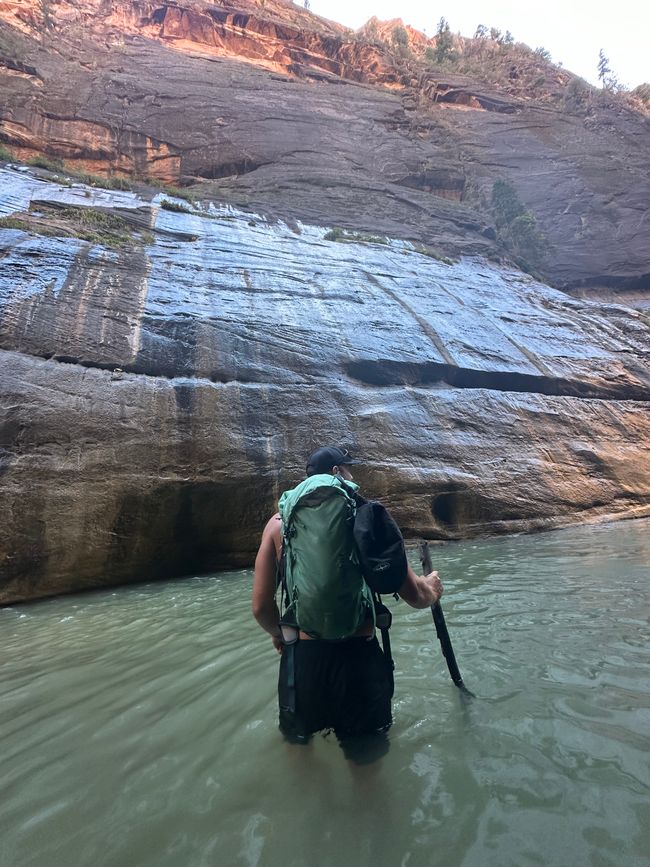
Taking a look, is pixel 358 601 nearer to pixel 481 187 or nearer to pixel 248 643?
pixel 248 643

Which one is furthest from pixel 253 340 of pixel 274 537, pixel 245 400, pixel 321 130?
pixel 321 130

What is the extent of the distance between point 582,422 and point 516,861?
36.7ft

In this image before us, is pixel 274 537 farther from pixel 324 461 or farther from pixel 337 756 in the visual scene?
pixel 337 756

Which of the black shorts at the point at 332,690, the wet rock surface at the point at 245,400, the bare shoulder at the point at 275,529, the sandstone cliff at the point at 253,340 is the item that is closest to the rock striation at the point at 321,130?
the sandstone cliff at the point at 253,340

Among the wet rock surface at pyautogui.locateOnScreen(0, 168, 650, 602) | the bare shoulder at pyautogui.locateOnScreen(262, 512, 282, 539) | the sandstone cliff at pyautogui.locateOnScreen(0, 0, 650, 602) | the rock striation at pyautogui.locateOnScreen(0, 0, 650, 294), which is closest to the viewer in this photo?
the bare shoulder at pyautogui.locateOnScreen(262, 512, 282, 539)

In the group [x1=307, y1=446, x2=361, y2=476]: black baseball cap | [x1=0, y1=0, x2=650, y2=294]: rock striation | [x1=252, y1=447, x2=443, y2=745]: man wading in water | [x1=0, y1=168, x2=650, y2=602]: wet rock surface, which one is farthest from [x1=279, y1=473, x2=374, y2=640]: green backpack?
[x1=0, y1=0, x2=650, y2=294]: rock striation

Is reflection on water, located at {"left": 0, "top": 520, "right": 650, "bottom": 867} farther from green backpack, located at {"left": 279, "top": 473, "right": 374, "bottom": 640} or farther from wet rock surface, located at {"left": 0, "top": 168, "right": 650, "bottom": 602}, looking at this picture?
wet rock surface, located at {"left": 0, "top": 168, "right": 650, "bottom": 602}

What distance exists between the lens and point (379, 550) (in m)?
2.03

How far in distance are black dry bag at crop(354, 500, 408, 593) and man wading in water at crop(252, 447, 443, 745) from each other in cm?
9

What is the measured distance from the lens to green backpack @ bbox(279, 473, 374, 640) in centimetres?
210

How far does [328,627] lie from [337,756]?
73cm

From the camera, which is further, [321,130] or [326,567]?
[321,130]

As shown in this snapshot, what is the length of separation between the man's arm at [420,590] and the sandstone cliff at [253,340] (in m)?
5.84

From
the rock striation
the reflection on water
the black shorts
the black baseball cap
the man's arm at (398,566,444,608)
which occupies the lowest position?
the reflection on water
